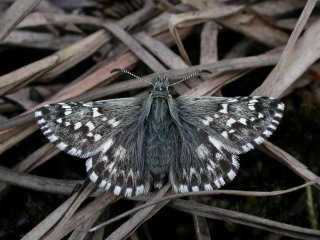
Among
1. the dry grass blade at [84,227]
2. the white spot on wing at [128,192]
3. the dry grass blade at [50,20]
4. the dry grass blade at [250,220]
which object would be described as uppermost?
the dry grass blade at [50,20]

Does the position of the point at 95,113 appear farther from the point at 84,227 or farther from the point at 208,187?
the point at 208,187

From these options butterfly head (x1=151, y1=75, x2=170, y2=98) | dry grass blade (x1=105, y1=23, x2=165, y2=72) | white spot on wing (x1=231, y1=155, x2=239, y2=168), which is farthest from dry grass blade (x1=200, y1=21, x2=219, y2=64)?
white spot on wing (x1=231, y1=155, x2=239, y2=168)

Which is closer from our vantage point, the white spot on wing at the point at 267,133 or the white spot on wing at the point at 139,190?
the white spot on wing at the point at 139,190

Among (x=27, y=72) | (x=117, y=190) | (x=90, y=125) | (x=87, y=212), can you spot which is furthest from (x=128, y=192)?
(x=27, y=72)

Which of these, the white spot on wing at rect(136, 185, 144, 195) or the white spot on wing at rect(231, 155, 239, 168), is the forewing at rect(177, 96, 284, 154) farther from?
the white spot on wing at rect(136, 185, 144, 195)

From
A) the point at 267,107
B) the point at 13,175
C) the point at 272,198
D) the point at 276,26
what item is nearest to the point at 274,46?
the point at 276,26

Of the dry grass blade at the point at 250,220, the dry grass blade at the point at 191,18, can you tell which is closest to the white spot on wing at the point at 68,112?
the dry grass blade at the point at 250,220

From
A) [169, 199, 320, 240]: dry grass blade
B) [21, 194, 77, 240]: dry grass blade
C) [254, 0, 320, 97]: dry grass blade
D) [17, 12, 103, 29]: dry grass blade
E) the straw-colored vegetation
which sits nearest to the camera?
[169, 199, 320, 240]: dry grass blade

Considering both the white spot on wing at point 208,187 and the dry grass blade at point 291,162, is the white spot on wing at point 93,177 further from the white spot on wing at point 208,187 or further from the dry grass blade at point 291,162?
the dry grass blade at point 291,162

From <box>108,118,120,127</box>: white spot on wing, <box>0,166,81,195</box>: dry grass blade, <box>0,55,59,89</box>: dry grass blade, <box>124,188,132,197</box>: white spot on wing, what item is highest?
<box>0,55,59,89</box>: dry grass blade
